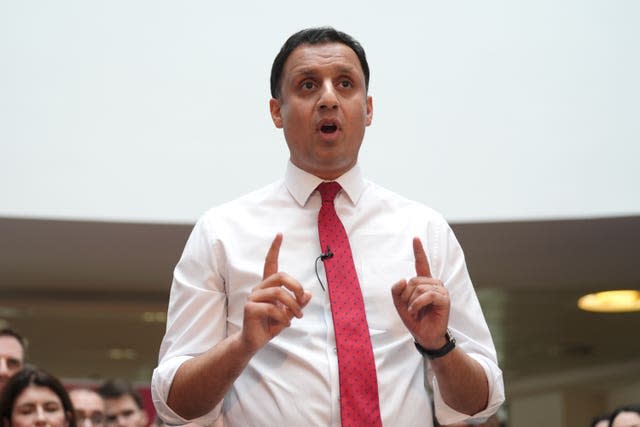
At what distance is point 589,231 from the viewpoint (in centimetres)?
563

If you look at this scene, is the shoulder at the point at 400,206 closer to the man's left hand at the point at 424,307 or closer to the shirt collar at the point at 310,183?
the shirt collar at the point at 310,183

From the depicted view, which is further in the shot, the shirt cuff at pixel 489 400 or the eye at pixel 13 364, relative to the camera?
the eye at pixel 13 364

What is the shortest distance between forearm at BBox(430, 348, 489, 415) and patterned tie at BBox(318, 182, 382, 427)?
4.5 inches

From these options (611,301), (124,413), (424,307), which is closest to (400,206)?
(424,307)

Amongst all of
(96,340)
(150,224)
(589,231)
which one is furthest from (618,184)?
(96,340)

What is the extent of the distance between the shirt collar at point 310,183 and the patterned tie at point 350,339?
0.34 feet

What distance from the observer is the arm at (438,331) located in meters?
1.54

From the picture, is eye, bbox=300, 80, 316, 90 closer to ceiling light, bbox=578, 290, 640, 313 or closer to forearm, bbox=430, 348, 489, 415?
forearm, bbox=430, 348, 489, 415

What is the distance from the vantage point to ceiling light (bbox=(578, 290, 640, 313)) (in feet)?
25.4

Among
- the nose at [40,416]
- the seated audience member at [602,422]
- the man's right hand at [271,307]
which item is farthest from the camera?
the seated audience member at [602,422]

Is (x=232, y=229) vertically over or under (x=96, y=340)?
over

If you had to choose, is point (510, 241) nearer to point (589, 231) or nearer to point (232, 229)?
point (589, 231)

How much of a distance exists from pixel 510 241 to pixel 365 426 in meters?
4.40

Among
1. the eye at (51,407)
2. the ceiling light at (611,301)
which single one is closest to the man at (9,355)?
the eye at (51,407)
